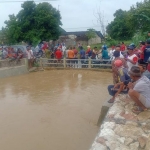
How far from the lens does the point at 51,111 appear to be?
791cm

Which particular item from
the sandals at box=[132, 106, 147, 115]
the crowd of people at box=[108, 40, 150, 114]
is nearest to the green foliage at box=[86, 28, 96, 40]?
the crowd of people at box=[108, 40, 150, 114]

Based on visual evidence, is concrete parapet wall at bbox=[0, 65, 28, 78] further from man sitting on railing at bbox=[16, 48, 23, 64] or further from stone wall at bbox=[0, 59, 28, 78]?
man sitting on railing at bbox=[16, 48, 23, 64]

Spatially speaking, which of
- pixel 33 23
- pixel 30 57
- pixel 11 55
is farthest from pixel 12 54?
pixel 33 23

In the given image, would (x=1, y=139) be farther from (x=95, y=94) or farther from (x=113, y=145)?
(x=95, y=94)

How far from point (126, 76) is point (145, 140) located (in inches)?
102

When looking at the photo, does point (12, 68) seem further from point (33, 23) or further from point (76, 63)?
point (33, 23)

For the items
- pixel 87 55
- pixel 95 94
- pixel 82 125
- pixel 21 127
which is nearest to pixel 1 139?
pixel 21 127

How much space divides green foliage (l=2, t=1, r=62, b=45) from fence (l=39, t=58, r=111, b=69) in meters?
8.39

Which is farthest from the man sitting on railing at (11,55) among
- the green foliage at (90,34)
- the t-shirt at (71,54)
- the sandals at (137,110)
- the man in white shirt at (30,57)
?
the green foliage at (90,34)

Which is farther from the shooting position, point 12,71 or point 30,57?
point 30,57

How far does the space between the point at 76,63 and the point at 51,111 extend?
8.38m

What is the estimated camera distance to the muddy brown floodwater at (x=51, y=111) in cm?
584

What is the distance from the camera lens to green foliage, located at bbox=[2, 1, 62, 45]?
24953 mm

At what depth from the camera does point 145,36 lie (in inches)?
777
